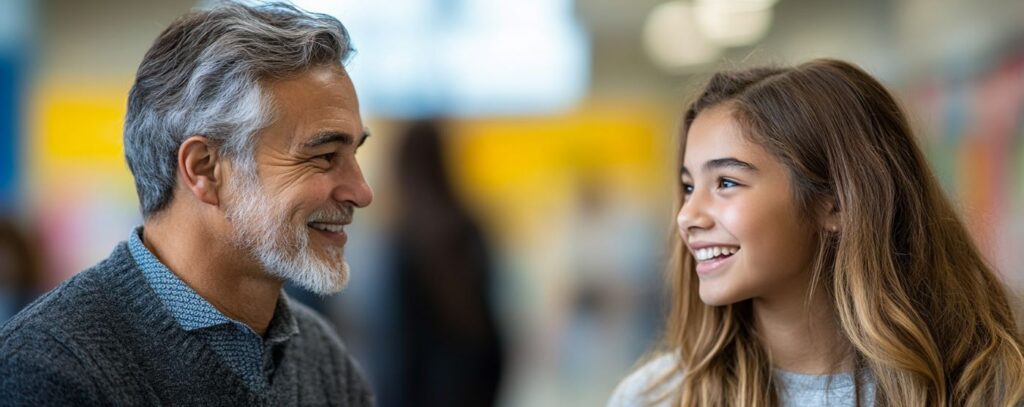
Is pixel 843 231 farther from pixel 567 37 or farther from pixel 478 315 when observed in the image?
pixel 567 37

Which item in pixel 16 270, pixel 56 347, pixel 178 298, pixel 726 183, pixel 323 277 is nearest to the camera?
pixel 56 347

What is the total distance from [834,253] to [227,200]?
118cm

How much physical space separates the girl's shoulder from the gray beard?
2.47 feet

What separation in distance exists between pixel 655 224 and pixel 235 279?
23.2 ft

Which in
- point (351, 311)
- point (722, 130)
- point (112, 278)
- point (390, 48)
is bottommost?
point (351, 311)

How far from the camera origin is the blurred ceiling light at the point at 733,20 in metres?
7.55

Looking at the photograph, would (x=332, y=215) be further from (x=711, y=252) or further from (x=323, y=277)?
(x=711, y=252)

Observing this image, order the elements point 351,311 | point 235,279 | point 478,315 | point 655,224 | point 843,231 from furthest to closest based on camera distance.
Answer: point 655,224 < point 351,311 < point 478,315 < point 843,231 < point 235,279

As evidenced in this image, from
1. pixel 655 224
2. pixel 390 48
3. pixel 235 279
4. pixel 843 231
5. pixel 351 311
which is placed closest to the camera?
pixel 235 279

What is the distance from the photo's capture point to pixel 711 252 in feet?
6.86

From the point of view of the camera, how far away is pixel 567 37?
802 centimetres

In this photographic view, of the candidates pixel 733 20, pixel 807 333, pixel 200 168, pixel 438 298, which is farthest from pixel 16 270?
pixel 733 20

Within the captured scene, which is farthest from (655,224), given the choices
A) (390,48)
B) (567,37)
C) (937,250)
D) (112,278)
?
(112,278)

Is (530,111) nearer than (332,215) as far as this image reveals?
No
